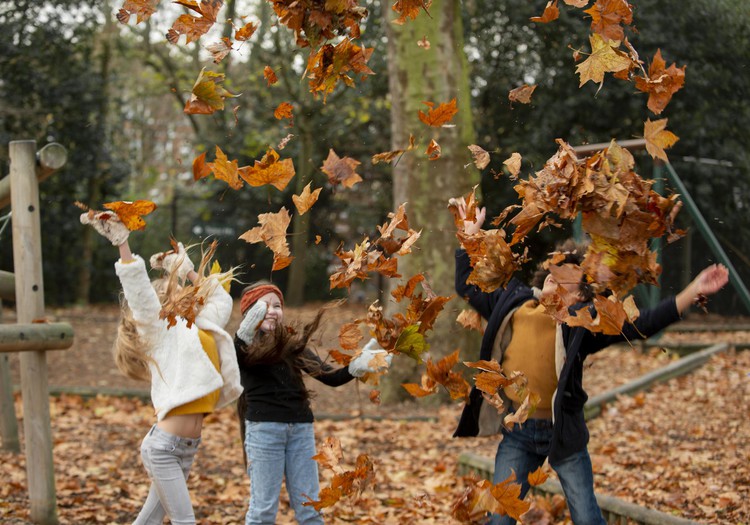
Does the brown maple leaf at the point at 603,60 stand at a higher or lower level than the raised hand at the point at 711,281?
higher

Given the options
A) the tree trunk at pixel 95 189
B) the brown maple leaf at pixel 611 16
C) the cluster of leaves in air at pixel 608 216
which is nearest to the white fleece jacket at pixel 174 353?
the cluster of leaves in air at pixel 608 216

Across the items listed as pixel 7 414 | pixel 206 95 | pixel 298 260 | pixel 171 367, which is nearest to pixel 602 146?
pixel 206 95

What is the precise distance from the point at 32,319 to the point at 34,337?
0.96 feet

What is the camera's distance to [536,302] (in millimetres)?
4023

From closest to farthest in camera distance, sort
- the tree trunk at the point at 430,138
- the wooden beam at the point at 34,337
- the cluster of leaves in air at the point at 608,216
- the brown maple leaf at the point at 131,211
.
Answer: the cluster of leaves in air at the point at 608,216
the brown maple leaf at the point at 131,211
the wooden beam at the point at 34,337
the tree trunk at the point at 430,138

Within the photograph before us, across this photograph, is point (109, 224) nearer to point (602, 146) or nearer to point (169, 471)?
point (169, 471)

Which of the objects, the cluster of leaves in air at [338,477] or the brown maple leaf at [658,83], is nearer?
the brown maple leaf at [658,83]

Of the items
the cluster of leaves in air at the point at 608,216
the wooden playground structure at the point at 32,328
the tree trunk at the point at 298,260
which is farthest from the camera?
the tree trunk at the point at 298,260

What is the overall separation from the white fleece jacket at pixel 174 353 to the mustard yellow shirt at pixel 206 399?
0.08 feet

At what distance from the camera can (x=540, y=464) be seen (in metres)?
3.99

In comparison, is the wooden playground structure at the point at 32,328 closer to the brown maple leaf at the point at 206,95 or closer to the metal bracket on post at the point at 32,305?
the metal bracket on post at the point at 32,305

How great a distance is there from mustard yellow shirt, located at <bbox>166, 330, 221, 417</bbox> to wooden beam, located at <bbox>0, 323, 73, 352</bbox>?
1.16m

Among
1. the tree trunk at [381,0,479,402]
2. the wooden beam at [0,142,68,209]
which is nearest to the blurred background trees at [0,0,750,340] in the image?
the tree trunk at [381,0,479,402]

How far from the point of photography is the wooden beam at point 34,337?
15.6ft
